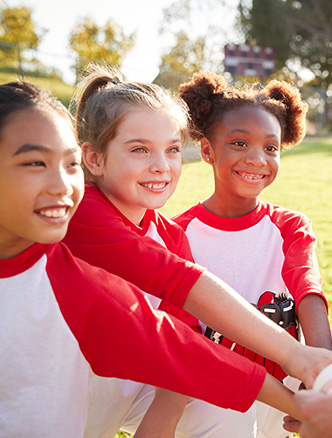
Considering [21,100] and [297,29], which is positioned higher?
[297,29]

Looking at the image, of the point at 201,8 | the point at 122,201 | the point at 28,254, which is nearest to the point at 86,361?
the point at 28,254

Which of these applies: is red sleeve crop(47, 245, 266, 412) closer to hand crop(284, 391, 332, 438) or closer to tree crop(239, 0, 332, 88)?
hand crop(284, 391, 332, 438)

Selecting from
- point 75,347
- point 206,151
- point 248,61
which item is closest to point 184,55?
point 248,61

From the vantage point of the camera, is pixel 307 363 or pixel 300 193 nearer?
pixel 307 363

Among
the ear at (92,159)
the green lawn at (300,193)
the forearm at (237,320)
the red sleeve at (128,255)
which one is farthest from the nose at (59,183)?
the green lawn at (300,193)

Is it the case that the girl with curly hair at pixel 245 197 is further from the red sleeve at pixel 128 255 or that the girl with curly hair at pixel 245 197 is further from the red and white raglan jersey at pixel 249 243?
the red sleeve at pixel 128 255

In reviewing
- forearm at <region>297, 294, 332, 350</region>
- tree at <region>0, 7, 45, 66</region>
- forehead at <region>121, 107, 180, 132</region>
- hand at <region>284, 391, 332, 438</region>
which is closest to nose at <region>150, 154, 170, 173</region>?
forehead at <region>121, 107, 180, 132</region>

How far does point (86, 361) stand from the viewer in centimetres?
130

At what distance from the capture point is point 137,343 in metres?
1.25

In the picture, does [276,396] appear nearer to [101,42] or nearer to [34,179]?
[34,179]

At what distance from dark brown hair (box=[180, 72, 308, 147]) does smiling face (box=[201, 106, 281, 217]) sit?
0.21 ft

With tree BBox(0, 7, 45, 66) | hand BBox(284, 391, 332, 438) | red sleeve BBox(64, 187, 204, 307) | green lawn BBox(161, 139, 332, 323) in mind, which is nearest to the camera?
hand BBox(284, 391, 332, 438)

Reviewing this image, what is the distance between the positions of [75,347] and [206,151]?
1469 millimetres

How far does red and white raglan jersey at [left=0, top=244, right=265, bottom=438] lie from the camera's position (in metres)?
1.21
